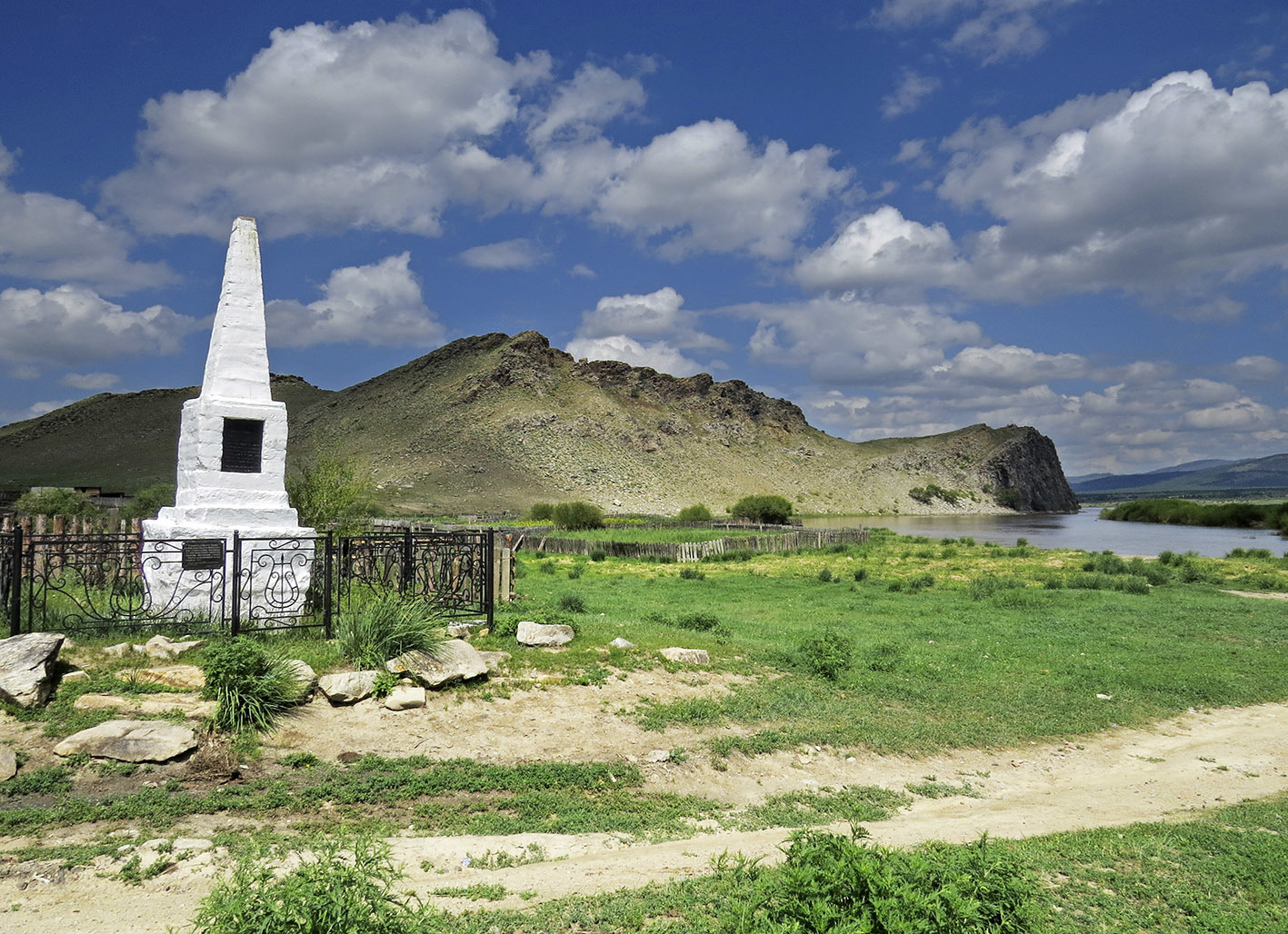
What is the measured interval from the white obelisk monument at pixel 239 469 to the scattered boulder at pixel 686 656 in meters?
5.35

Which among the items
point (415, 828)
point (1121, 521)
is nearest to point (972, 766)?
point (415, 828)

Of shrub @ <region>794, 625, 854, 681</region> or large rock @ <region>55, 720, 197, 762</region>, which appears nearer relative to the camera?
large rock @ <region>55, 720, 197, 762</region>

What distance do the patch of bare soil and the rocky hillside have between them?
63412mm

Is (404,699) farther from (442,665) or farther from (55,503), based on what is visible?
(55,503)

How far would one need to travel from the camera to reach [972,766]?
25.0ft

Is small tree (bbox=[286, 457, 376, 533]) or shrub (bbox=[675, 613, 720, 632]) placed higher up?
small tree (bbox=[286, 457, 376, 533])

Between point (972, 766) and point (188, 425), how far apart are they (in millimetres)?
11963

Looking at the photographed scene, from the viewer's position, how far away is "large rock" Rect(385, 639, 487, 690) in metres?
7.98

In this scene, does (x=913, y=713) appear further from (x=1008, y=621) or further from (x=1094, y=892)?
(x=1008, y=621)

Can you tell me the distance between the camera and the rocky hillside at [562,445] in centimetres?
8944

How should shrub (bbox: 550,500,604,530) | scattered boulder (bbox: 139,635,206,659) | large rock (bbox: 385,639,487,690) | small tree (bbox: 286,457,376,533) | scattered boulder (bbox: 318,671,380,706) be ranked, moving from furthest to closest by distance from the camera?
shrub (bbox: 550,500,604,530), small tree (bbox: 286,457,376,533), scattered boulder (bbox: 139,635,206,659), large rock (bbox: 385,639,487,690), scattered boulder (bbox: 318,671,380,706)

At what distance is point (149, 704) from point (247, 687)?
0.95 m

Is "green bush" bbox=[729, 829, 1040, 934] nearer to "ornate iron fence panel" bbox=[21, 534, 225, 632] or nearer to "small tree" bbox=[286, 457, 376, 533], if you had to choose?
"ornate iron fence panel" bbox=[21, 534, 225, 632]

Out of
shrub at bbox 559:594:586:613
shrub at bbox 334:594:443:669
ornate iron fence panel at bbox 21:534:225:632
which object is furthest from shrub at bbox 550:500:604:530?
shrub at bbox 334:594:443:669
